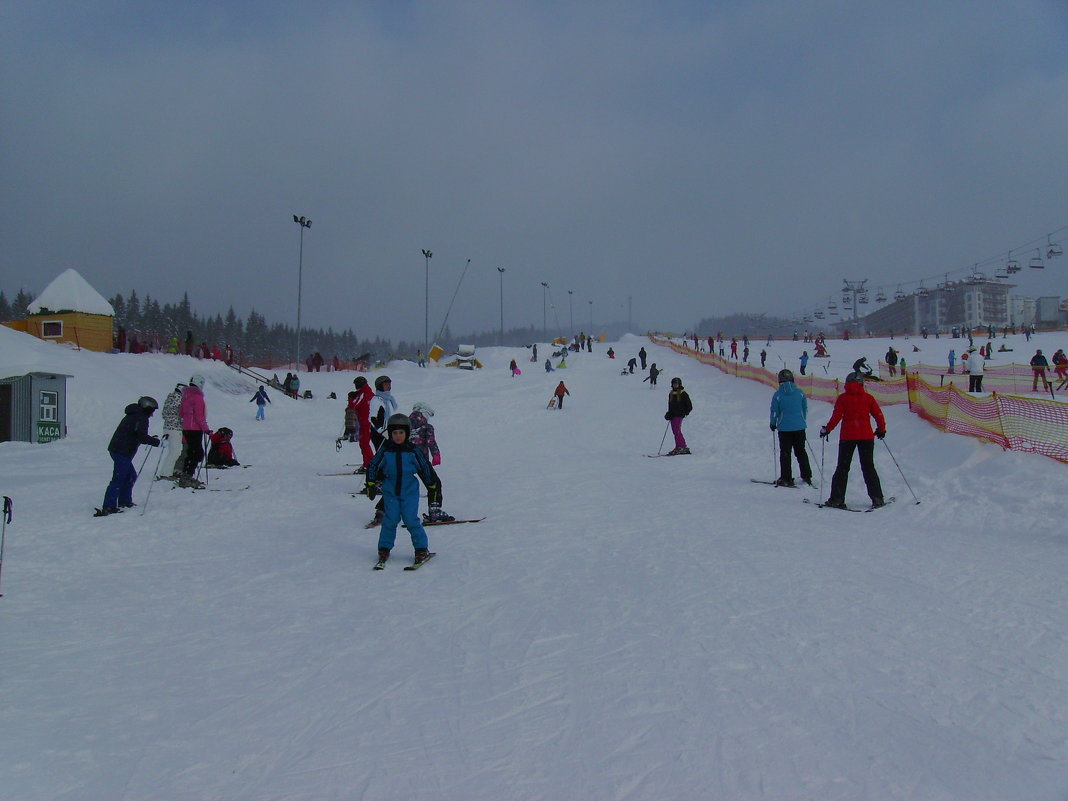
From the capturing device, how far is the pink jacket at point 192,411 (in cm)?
1074

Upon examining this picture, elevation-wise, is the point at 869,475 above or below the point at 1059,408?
below

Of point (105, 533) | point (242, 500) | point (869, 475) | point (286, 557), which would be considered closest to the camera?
point (286, 557)

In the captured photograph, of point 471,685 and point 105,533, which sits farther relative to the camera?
point 105,533

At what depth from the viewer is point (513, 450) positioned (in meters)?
16.6

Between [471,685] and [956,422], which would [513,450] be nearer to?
[956,422]

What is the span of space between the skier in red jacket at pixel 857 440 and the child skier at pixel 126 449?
885 centimetres

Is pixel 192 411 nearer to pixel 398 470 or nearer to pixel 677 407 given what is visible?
pixel 398 470

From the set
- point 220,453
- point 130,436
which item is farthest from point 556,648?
point 220,453

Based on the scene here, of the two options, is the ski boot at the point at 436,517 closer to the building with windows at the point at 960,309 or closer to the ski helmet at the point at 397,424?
the ski helmet at the point at 397,424

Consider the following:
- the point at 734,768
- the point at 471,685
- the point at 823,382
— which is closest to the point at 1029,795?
the point at 734,768

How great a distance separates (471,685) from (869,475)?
6760 millimetres

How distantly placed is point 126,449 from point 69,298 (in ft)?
88.2

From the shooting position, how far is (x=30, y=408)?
1658 centimetres

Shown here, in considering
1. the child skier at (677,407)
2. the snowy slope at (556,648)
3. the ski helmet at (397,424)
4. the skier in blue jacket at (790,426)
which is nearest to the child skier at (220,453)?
the snowy slope at (556,648)
